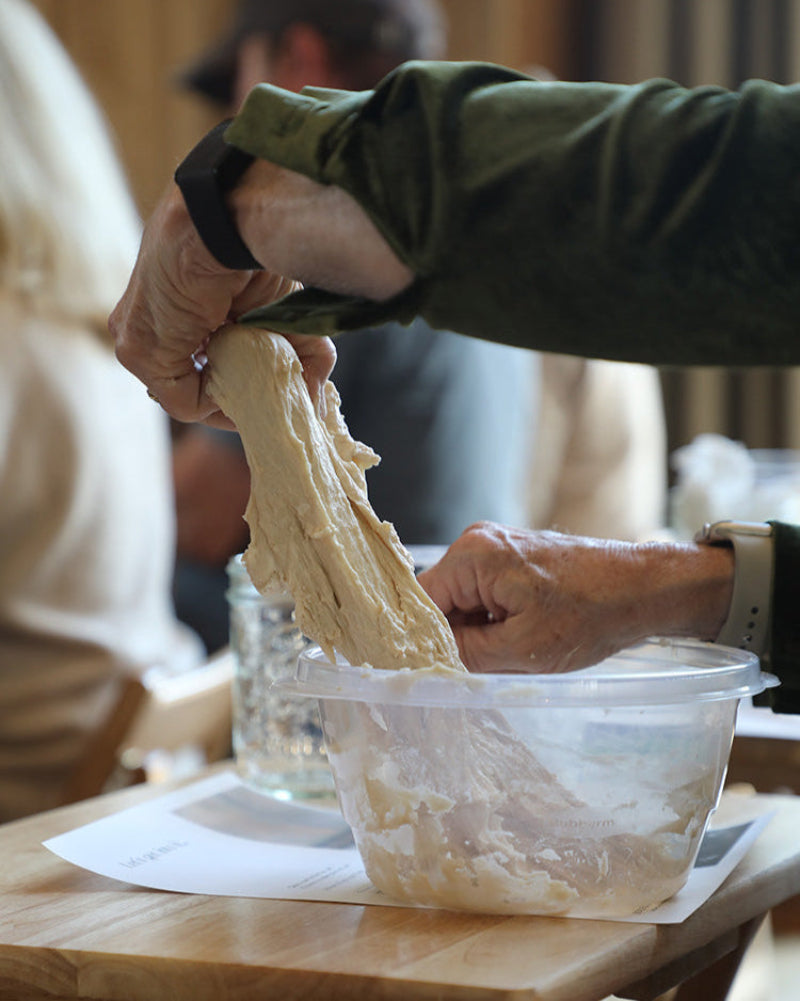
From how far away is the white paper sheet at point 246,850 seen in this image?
737 millimetres

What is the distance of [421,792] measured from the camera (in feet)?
2.25

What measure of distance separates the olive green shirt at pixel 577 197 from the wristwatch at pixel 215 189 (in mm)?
21

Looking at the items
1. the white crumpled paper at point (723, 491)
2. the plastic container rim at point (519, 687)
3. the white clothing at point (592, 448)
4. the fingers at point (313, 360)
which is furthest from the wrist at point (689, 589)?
the white clothing at point (592, 448)

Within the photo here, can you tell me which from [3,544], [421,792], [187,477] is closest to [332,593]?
[421,792]

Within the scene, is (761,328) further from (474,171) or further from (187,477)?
(187,477)

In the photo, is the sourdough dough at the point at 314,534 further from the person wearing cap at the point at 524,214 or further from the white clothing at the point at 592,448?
the white clothing at the point at 592,448

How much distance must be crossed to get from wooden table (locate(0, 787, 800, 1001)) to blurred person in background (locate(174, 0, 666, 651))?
89cm

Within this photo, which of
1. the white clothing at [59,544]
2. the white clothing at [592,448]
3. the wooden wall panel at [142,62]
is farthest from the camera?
the wooden wall panel at [142,62]

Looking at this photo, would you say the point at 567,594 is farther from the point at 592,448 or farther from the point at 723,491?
the point at 592,448

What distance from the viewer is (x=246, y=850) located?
0.83m

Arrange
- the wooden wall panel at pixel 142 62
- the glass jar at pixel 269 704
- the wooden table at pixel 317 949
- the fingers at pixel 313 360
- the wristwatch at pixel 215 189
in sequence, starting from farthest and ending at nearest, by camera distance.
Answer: the wooden wall panel at pixel 142 62
the glass jar at pixel 269 704
the fingers at pixel 313 360
the wristwatch at pixel 215 189
the wooden table at pixel 317 949

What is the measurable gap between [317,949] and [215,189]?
400 mm

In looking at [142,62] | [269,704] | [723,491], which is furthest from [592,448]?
[142,62]

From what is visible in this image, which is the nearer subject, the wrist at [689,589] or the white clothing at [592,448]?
the wrist at [689,589]
